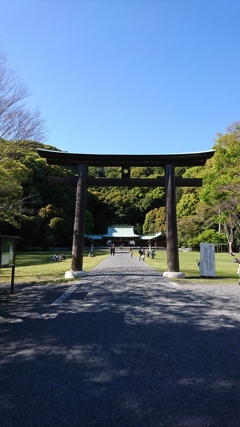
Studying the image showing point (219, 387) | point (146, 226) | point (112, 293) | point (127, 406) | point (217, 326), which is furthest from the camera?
point (146, 226)

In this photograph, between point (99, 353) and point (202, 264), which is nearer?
point (99, 353)

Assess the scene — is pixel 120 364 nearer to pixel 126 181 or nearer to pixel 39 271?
pixel 126 181

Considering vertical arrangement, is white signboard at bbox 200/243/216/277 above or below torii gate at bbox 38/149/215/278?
below

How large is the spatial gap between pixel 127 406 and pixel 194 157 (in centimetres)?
994

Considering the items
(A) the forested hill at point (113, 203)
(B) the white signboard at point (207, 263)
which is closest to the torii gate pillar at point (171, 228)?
(B) the white signboard at point (207, 263)

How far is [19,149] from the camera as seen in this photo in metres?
9.66

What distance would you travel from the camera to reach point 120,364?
2.97 m

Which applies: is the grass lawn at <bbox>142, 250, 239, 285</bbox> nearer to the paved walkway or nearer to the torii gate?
the torii gate

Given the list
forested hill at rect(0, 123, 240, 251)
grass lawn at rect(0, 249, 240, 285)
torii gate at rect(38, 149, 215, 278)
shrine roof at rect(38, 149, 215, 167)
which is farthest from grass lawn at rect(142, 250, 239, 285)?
forested hill at rect(0, 123, 240, 251)

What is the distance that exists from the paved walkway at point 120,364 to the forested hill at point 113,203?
7088 mm

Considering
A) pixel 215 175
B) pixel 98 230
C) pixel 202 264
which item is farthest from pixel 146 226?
pixel 202 264

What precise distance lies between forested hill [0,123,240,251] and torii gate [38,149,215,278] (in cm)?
170

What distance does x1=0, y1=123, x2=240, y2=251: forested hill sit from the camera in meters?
16.8

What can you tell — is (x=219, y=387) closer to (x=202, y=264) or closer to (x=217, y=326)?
(x=217, y=326)
